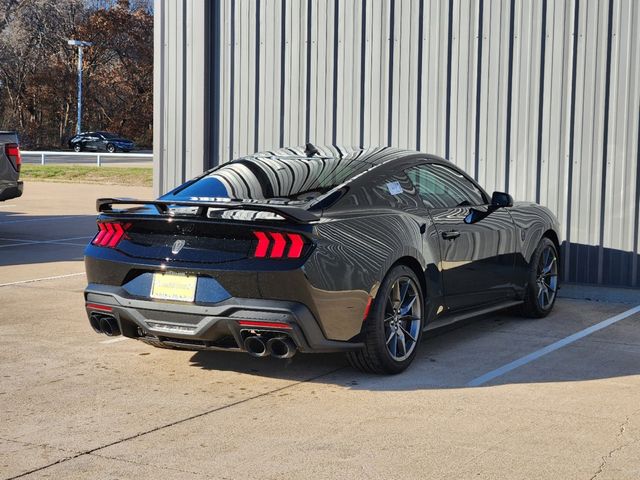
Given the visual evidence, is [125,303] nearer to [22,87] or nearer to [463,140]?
[463,140]

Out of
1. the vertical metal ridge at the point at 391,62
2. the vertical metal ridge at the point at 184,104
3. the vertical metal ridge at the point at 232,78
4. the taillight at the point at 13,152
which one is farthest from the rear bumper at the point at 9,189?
the vertical metal ridge at the point at 391,62

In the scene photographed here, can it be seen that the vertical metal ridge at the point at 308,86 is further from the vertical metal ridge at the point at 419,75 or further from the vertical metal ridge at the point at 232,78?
the vertical metal ridge at the point at 419,75

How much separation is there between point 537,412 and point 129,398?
2.37 meters

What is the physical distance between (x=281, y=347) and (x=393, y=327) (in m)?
0.92

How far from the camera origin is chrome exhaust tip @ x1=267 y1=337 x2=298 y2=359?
20.8ft

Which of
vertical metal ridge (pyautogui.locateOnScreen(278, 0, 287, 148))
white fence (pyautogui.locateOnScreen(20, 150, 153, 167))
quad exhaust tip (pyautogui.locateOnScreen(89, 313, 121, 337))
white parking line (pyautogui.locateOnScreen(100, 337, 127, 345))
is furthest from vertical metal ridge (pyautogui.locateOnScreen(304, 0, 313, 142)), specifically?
white fence (pyautogui.locateOnScreen(20, 150, 153, 167))

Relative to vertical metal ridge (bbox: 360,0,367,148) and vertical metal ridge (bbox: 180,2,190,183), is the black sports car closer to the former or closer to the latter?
vertical metal ridge (bbox: 360,0,367,148)

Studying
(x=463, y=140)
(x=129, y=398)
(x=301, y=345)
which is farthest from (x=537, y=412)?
(x=463, y=140)

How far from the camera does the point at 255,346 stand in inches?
252

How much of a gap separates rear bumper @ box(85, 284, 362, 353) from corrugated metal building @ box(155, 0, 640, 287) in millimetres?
4867

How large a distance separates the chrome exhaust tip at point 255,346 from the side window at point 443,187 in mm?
1905

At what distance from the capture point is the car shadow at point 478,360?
688 centimetres

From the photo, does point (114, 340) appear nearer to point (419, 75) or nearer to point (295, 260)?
point (295, 260)

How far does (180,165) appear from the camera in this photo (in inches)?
499
